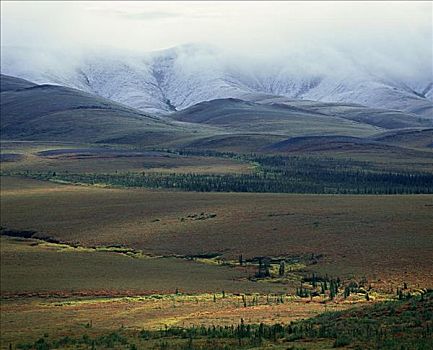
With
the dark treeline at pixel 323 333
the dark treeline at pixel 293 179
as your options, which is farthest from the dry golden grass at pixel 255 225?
the dark treeline at pixel 323 333

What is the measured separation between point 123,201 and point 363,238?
3557cm

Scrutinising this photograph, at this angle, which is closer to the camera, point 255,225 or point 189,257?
point 189,257

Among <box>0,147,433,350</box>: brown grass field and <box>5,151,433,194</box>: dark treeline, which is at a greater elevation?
<box>0,147,433,350</box>: brown grass field

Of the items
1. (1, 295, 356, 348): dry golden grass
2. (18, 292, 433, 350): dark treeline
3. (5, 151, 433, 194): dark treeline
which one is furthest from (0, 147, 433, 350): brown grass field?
(5, 151, 433, 194): dark treeline

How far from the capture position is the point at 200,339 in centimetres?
3231

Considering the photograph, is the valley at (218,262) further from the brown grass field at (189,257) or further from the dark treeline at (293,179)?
the dark treeline at (293,179)

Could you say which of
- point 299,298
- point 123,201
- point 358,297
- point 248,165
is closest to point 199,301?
point 299,298

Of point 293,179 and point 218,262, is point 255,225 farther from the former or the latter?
point 293,179

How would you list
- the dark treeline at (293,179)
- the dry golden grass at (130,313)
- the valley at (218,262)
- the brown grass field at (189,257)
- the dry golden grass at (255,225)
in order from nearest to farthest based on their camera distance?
the valley at (218,262) < the dry golden grass at (130,313) < the brown grass field at (189,257) < the dry golden grass at (255,225) < the dark treeline at (293,179)

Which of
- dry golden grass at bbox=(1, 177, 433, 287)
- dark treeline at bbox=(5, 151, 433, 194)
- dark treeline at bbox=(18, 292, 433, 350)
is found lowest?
dark treeline at bbox=(5, 151, 433, 194)

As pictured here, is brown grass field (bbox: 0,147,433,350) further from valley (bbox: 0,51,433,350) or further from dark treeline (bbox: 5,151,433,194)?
dark treeline (bbox: 5,151,433,194)

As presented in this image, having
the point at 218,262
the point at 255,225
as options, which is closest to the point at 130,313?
the point at 218,262

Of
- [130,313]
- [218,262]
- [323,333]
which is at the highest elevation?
[323,333]

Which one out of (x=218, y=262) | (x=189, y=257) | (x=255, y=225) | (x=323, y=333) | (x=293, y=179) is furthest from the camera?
(x=293, y=179)
